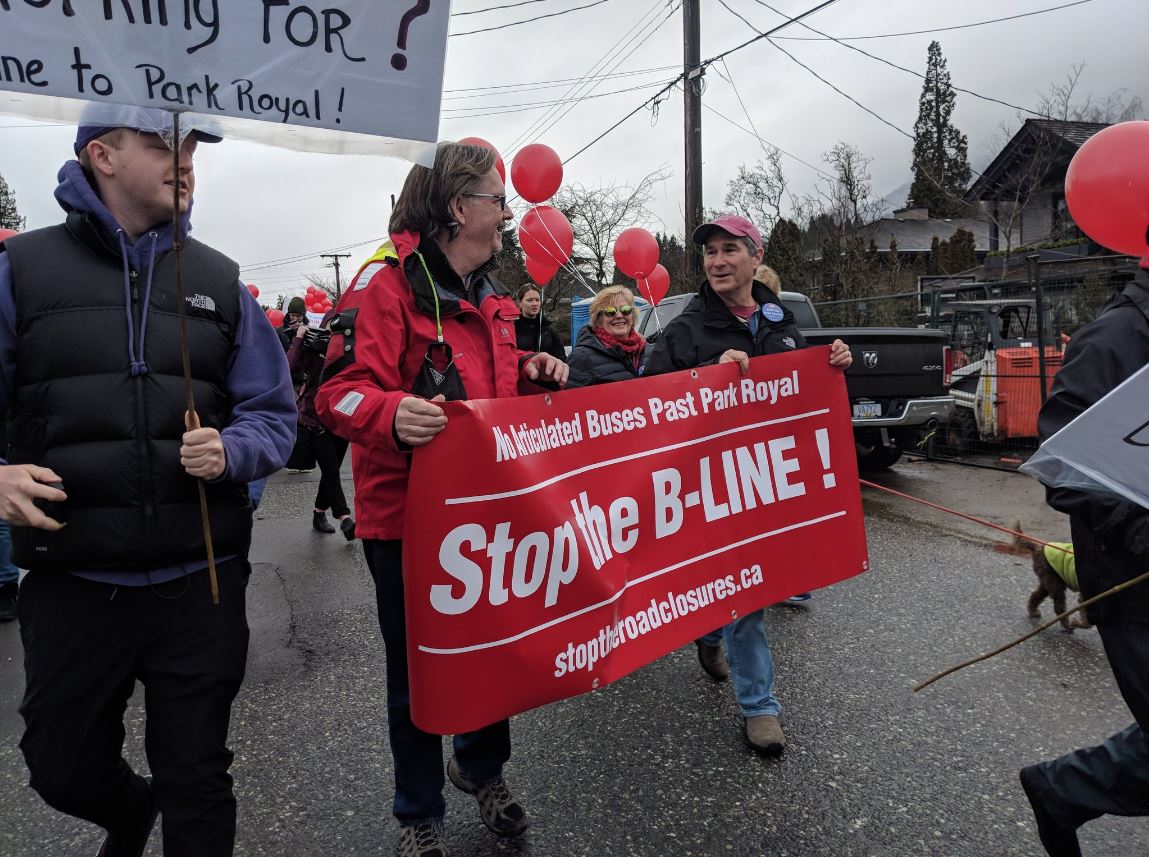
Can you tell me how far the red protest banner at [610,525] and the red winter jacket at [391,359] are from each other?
176mm

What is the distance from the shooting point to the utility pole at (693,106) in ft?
47.3

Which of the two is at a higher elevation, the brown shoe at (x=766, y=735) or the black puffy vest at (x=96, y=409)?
the black puffy vest at (x=96, y=409)

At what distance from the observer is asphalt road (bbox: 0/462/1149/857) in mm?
2551

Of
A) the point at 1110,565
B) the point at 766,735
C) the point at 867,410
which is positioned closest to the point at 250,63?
the point at 1110,565

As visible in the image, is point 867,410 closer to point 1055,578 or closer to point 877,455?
point 877,455

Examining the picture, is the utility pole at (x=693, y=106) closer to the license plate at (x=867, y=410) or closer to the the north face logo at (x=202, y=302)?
the license plate at (x=867, y=410)

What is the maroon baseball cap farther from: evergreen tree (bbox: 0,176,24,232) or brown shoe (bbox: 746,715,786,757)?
evergreen tree (bbox: 0,176,24,232)

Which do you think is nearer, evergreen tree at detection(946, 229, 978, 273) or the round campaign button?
the round campaign button

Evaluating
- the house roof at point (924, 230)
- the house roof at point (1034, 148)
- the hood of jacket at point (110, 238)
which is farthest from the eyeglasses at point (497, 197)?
the house roof at point (924, 230)

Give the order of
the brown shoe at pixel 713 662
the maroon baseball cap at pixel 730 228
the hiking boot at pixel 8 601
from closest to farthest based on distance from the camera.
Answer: the maroon baseball cap at pixel 730 228
the brown shoe at pixel 713 662
the hiking boot at pixel 8 601

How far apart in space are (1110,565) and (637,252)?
6315mm

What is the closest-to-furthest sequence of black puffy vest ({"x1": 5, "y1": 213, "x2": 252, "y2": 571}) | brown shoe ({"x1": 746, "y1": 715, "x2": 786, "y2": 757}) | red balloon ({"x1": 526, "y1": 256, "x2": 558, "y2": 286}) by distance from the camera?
black puffy vest ({"x1": 5, "y1": 213, "x2": 252, "y2": 571}) → brown shoe ({"x1": 746, "y1": 715, "x2": 786, "y2": 757}) → red balloon ({"x1": 526, "y1": 256, "x2": 558, "y2": 286})

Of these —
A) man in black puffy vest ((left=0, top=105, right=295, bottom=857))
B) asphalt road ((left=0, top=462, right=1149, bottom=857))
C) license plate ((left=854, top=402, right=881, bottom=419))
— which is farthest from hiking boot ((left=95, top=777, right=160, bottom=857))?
license plate ((left=854, top=402, right=881, bottom=419))

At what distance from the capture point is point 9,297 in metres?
1.77
